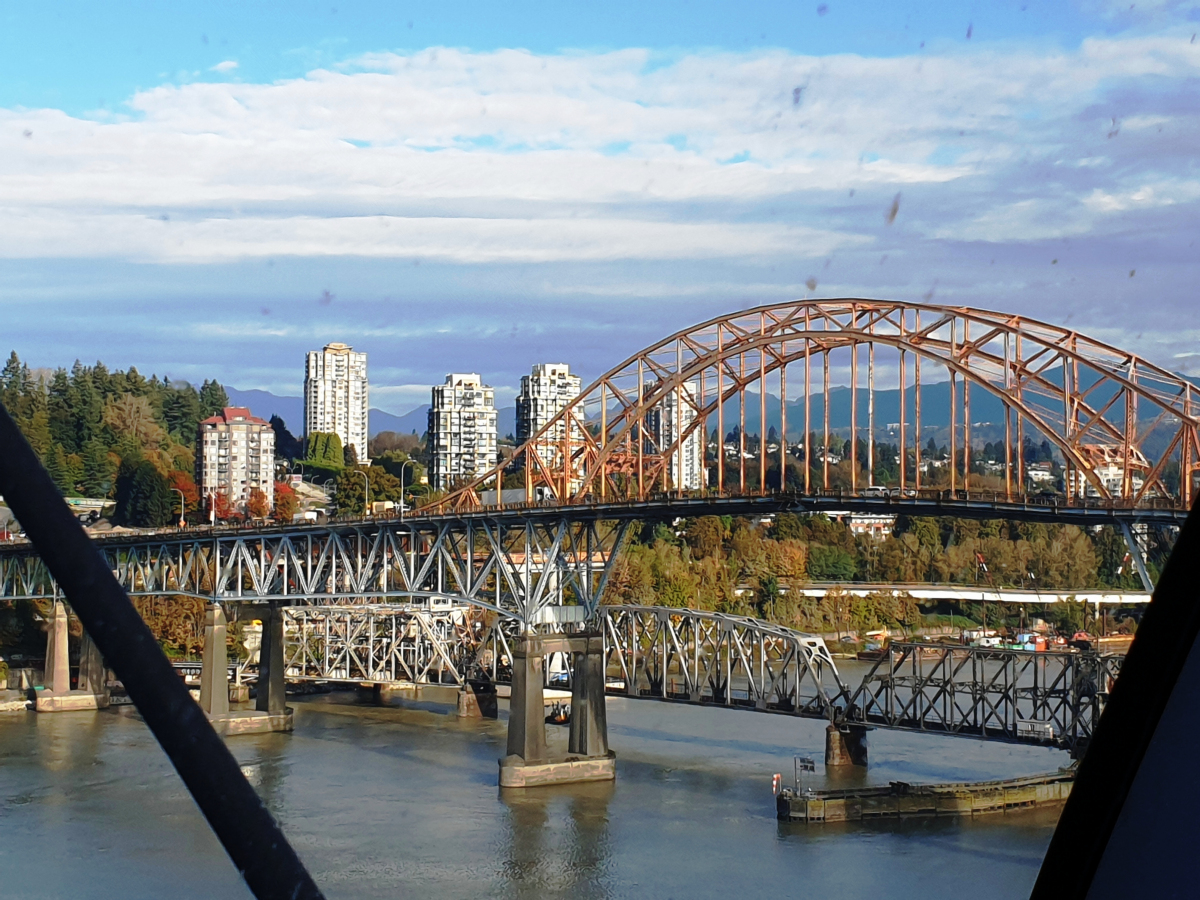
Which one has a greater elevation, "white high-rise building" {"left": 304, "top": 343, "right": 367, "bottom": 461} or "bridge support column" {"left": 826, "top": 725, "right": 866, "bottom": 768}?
"white high-rise building" {"left": 304, "top": 343, "right": 367, "bottom": 461}

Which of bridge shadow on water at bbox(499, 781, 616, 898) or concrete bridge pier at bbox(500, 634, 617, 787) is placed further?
concrete bridge pier at bbox(500, 634, 617, 787)

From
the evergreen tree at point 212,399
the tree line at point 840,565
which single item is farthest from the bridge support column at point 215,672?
the evergreen tree at point 212,399

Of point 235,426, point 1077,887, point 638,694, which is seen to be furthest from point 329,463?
point 1077,887

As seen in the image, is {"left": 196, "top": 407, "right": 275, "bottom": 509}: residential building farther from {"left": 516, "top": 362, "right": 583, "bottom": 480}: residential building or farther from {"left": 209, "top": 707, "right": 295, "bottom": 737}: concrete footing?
{"left": 516, "top": 362, "right": 583, "bottom": 480}: residential building

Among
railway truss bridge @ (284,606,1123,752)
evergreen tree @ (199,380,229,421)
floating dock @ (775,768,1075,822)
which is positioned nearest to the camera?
floating dock @ (775,768,1075,822)

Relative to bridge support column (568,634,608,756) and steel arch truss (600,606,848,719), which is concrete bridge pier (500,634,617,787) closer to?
bridge support column (568,634,608,756)

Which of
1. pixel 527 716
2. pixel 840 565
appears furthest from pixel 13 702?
pixel 840 565

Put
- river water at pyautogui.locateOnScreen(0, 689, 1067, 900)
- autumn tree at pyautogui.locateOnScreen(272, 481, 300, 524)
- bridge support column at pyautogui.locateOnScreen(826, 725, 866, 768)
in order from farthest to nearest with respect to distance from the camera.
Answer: autumn tree at pyautogui.locateOnScreen(272, 481, 300, 524) < bridge support column at pyautogui.locateOnScreen(826, 725, 866, 768) < river water at pyautogui.locateOnScreen(0, 689, 1067, 900)

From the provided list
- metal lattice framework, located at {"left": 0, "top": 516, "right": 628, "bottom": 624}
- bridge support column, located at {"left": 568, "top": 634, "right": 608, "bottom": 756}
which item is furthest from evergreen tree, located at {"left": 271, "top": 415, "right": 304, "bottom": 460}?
bridge support column, located at {"left": 568, "top": 634, "right": 608, "bottom": 756}

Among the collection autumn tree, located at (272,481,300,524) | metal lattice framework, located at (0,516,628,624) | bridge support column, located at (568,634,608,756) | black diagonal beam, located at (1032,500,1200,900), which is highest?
autumn tree, located at (272,481,300,524)

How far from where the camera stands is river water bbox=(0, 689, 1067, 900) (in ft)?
67.2

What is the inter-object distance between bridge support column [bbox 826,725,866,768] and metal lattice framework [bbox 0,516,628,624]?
590cm

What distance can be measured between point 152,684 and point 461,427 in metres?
96.2

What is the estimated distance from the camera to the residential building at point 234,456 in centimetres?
6106
